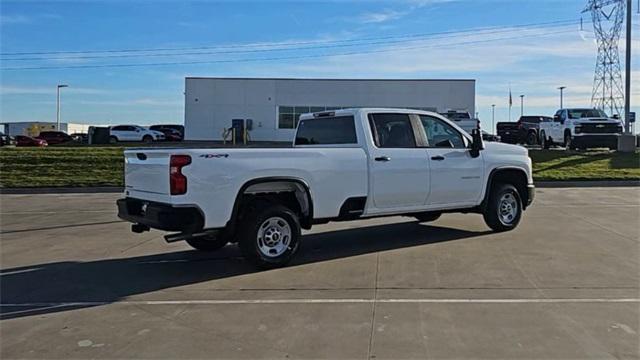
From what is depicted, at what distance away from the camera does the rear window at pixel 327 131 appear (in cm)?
910

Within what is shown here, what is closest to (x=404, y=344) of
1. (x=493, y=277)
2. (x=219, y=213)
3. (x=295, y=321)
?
(x=295, y=321)

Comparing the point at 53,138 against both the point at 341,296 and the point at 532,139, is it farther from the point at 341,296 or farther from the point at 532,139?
the point at 341,296

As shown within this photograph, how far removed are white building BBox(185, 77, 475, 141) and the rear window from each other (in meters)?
46.5

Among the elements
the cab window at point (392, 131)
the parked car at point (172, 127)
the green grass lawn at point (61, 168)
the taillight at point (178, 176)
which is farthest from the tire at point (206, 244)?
the parked car at point (172, 127)

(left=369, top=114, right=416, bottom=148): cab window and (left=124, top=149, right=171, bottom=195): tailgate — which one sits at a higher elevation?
(left=369, top=114, right=416, bottom=148): cab window

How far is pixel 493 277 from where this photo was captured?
727cm

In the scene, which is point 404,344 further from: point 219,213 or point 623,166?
point 623,166

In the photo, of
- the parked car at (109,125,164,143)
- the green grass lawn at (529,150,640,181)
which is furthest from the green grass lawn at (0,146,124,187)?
the parked car at (109,125,164,143)

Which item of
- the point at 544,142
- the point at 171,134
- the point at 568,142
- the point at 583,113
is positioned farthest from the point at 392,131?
the point at 171,134

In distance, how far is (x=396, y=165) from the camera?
8891 millimetres

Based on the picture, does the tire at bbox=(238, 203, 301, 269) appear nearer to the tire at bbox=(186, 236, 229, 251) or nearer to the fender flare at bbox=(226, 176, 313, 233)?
the fender flare at bbox=(226, 176, 313, 233)

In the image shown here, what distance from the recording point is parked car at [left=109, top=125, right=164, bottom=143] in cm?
5134

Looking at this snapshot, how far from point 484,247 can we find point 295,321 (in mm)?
4344

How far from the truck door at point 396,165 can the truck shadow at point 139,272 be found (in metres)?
0.77
